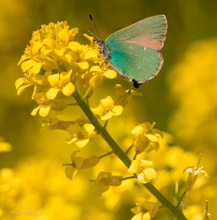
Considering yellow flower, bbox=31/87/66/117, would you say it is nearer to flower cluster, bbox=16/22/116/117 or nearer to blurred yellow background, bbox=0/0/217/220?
flower cluster, bbox=16/22/116/117

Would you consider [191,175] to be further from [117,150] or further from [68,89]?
[68,89]

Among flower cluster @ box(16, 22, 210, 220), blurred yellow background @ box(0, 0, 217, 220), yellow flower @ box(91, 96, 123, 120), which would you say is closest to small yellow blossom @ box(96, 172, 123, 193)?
flower cluster @ box(16, 22, 210, 220)

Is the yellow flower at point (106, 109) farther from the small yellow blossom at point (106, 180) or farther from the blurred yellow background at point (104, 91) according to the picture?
the blurred yellow background at point (104, 91)

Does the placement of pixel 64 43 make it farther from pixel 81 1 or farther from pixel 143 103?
pixel 81 1

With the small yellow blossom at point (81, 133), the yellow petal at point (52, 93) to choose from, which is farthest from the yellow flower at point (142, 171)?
the yellow petal at point (52, 93)

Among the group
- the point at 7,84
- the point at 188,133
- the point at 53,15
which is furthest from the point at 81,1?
the point at 188,133

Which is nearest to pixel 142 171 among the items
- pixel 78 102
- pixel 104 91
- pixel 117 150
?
pixel 117 150
